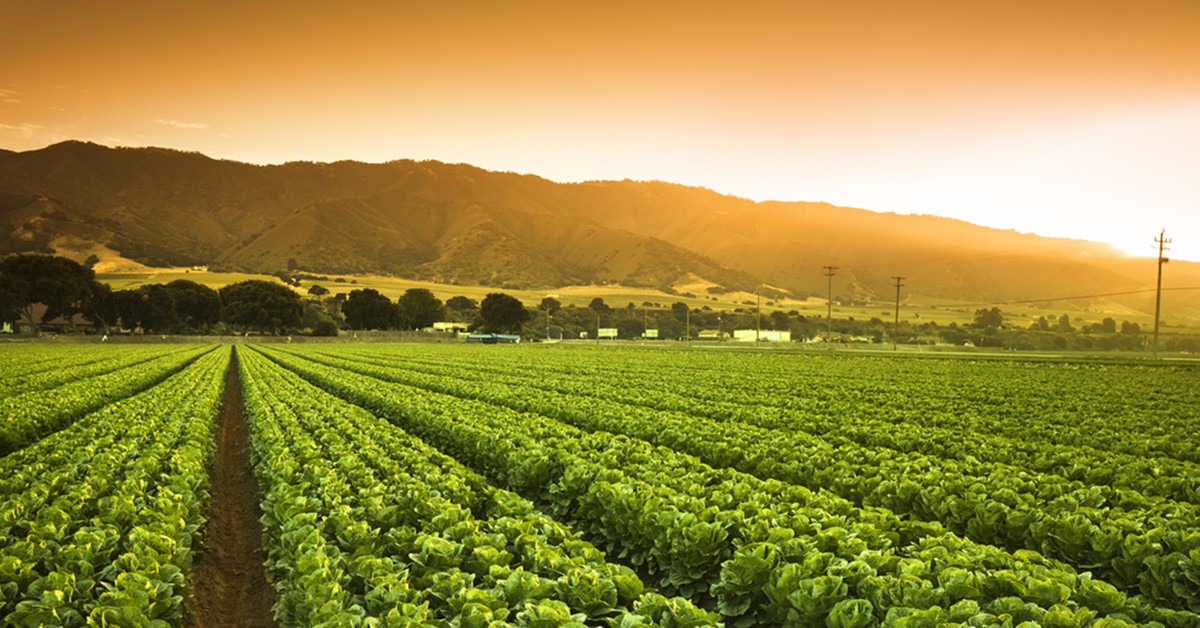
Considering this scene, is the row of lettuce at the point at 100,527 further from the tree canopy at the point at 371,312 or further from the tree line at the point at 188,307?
the tree canopy at the point at 371,312

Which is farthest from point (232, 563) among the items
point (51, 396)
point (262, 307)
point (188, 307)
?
point (188, 307)

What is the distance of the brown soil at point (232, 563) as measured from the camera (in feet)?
33.7

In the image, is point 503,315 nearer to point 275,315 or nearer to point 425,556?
point 275,315

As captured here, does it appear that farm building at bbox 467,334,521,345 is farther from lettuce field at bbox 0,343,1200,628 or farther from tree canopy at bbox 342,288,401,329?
lettuce field at bbox 0,343,1200,628

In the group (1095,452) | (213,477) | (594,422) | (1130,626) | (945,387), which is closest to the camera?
(1130,626)

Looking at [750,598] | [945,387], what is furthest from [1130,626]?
[945,387]

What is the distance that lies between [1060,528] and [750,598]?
472cm

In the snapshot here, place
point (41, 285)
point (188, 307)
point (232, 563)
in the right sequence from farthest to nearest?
1. point (188, 307)
2. point (41, 285)
3. point (232, 563)

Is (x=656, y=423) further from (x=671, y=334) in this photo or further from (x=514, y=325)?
(x=671, y=334)

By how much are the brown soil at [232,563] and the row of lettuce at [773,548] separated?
466 centimetres

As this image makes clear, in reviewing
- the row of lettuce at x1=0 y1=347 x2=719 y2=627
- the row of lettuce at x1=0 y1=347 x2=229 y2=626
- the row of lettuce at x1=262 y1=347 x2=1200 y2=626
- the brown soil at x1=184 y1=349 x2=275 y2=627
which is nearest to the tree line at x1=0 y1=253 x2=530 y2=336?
the brown soil at x1=184 y1=349 x2=275 y2=627

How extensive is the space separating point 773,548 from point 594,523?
14.9ft

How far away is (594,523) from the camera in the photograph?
11.7 metres

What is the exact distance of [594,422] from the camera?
21.6 m
